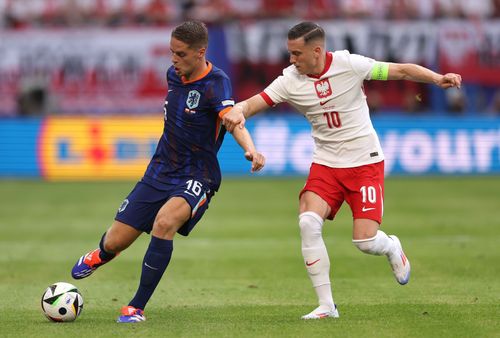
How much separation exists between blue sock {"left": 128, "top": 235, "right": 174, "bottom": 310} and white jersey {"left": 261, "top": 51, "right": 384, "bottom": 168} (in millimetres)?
1579

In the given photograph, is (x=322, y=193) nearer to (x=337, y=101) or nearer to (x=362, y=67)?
(x=337, y=101)

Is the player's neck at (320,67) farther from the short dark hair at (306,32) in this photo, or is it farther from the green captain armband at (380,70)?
the green captain armband at (380,70)

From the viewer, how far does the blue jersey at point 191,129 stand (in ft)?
28.1

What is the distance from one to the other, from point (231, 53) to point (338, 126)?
1768 cm

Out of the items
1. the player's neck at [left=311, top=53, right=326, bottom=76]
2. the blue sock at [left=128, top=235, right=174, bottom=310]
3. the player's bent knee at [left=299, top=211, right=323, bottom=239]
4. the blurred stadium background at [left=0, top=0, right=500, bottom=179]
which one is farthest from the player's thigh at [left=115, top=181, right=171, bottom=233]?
the blurred stadium background at [left=0, top=0, right=500, bottom=179]

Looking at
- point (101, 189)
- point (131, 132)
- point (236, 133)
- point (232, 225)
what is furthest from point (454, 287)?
point (131, 132)

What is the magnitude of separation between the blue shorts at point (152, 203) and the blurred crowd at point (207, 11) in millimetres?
18052

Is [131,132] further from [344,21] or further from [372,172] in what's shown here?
[372,172]

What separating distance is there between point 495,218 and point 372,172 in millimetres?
8832

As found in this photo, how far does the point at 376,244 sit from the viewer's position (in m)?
8.62

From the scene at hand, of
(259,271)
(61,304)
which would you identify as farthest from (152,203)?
(259,271)

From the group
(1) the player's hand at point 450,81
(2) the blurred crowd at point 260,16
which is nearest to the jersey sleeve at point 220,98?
(1) the player's hand at point 450,81

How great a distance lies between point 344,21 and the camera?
2609cm

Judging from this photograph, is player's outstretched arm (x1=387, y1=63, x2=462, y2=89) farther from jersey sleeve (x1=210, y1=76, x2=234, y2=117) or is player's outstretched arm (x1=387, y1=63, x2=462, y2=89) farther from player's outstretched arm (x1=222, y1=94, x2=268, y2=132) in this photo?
jersey sleeve (x1=210, y1=76, x2=234, y2=117)
